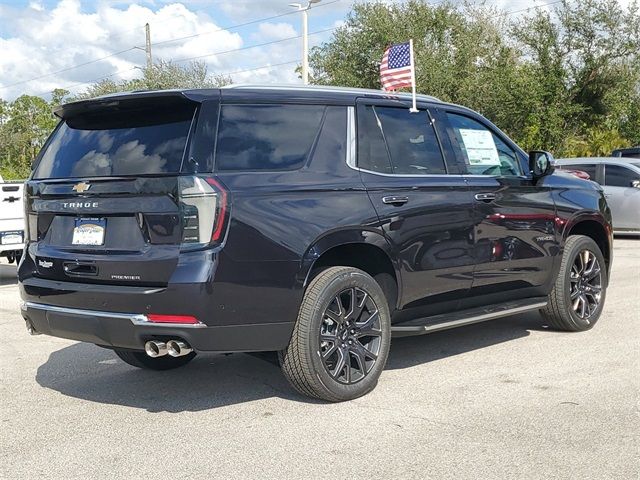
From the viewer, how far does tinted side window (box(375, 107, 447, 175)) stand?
5.63 metres

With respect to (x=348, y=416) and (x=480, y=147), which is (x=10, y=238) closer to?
(x=480, y=147)

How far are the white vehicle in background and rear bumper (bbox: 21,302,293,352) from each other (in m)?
7.38

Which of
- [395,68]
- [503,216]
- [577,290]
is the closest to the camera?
[503,216]

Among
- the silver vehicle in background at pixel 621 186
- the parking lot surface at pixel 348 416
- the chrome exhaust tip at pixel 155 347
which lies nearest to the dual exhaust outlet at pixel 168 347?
the chrome exhaust tip at pixel 155 347

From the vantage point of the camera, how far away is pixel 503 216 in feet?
20.4

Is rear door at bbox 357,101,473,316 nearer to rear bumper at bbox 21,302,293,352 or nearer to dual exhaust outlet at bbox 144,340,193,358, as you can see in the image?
rear bumper at bbox 21,302,293,352

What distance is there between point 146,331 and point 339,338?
3.99ft

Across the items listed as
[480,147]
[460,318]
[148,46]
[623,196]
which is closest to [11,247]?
[480,147]

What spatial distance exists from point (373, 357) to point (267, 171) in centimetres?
140

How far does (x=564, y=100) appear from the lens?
30.1m

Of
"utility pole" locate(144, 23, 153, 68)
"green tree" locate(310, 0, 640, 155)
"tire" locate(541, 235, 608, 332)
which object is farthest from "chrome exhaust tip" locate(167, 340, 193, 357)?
"utility pole" locate(144, 23, 153, 68)

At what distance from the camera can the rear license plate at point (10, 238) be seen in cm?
1171

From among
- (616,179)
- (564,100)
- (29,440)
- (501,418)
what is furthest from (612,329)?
(564,100)

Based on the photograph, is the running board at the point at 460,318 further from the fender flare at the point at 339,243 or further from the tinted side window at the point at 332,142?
the tinted side window at the point at 332,142
